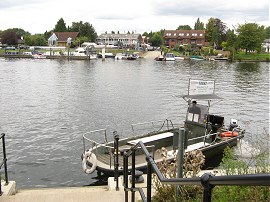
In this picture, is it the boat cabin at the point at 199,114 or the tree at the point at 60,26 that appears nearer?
the boat cabin at the point at 199,114

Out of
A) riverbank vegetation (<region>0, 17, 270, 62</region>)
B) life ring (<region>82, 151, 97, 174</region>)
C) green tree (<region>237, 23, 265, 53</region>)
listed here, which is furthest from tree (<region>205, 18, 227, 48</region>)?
life ring (<region>82, 151, 97, 174</region>)

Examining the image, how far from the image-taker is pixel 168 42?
15012 cm

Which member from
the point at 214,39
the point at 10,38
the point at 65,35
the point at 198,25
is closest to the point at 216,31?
the point at 214,39

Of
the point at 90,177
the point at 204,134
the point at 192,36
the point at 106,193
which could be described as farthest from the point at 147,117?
A: the point at 192,36

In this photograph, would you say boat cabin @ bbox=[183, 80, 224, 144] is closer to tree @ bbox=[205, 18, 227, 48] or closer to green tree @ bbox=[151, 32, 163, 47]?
tree @ bbox=[205, 18, 227, 48]

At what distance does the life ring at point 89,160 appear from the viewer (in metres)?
11.8

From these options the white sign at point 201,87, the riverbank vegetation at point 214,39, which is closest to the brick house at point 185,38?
the riverbank vegetation at point 214,39

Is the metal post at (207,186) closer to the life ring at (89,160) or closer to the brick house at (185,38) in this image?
the life ring at (89,160)

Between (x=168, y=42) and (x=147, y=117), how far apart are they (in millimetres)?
128241

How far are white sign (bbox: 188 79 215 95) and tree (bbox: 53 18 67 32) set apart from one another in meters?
153

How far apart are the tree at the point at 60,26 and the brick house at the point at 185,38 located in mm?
49970

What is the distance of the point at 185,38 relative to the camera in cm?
14488

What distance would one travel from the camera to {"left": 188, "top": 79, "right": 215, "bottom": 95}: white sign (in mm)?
15703

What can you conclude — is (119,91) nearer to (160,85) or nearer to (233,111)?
(160,85)
